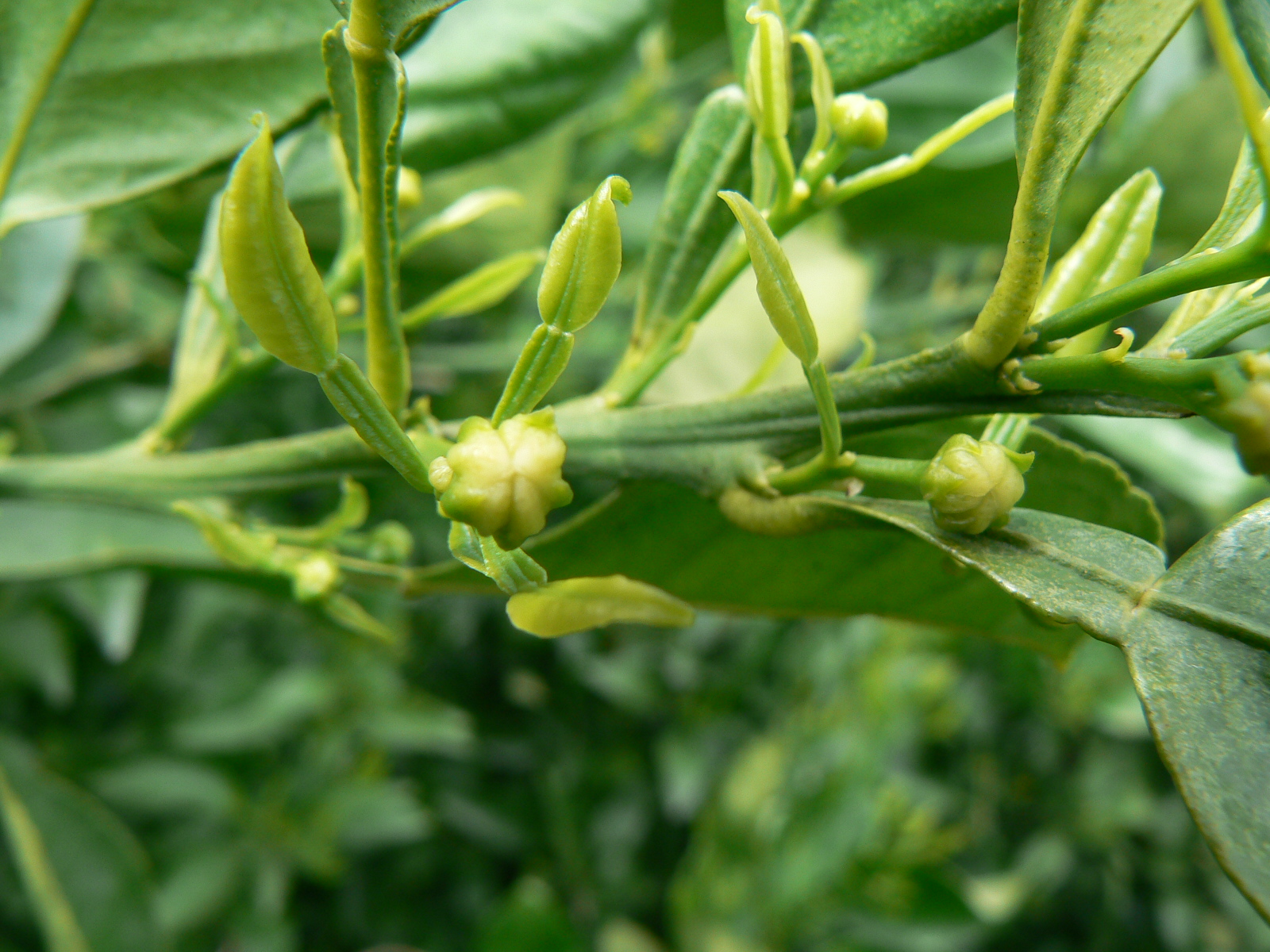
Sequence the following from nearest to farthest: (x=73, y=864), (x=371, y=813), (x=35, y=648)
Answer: (x=73, y=864) → (x=35, y=648) → (x=371, y=813)

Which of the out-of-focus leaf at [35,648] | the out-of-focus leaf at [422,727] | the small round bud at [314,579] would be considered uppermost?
the small round bud at [314,579]

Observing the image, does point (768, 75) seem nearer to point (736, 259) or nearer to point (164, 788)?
point (736, 259)

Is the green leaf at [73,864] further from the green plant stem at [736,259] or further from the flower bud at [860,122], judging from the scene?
the flower bud at [860,122]

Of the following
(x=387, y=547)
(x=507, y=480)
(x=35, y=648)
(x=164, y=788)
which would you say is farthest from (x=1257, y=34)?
(x=164, y=788)

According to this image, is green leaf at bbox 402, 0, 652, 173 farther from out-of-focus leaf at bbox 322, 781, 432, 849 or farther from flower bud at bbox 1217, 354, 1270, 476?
out-of-focus leaf at bbox 322, 781, 432, 849

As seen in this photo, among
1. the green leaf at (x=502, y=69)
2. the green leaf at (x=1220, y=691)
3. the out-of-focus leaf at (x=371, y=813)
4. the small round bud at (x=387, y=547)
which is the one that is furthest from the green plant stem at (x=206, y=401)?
the out-of-focus leaf at (x=371, y=813)
